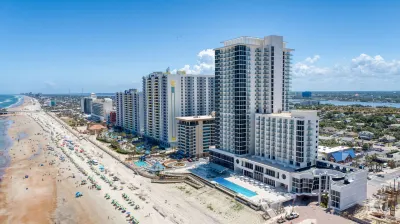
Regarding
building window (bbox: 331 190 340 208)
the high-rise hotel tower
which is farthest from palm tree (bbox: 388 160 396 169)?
building window (bbox: 331 190 340 208)

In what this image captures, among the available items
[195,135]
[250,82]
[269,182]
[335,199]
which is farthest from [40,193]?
[335,199]

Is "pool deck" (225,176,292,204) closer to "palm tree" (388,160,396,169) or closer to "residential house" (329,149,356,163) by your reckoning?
"residential house" (329,149,356,163)

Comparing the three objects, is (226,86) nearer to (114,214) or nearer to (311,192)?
(311,192)

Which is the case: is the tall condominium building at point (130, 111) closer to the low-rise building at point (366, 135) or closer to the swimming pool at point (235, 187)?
the swimming pool at point (235, 187)

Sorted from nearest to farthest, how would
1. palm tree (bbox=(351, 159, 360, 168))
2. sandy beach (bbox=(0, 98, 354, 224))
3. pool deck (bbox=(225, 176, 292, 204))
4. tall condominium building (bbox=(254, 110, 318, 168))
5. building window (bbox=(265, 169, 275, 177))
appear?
sandy beach (bbox=(0, 98, 354, 224)), pool deck (bbox=(225, 176, 292, 204)), tall condominium building (bbox=(254, 110, 318, 168)), building window (bbox=(265, 169, 275, 177)), palm tree (bbox=(351, 159, 360, 168))

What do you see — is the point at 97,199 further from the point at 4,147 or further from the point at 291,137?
the point at 4,147

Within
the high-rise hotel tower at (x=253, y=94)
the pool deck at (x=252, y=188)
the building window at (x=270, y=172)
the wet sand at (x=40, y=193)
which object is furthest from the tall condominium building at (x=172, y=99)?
the building window at (x=270, y=172)
